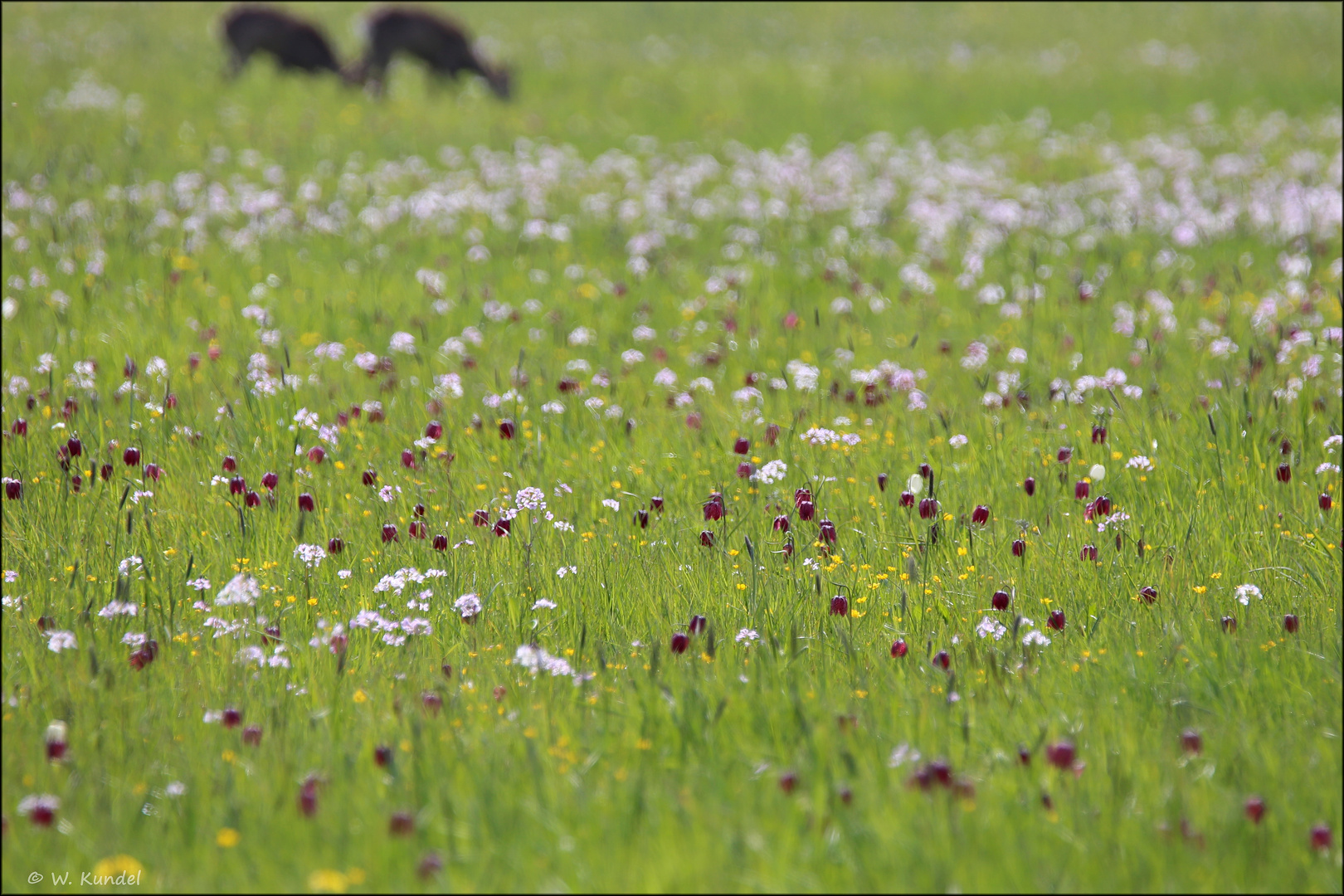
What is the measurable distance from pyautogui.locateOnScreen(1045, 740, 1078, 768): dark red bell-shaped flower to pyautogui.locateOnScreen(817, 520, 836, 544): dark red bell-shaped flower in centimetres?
164

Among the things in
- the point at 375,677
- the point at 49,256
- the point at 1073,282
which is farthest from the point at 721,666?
the point at 49,256

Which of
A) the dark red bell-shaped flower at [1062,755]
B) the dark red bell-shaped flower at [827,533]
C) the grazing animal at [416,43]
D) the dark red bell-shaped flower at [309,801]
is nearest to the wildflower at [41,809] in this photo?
the dark red bell-shaped flower at [309,801]

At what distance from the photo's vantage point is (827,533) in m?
4.29

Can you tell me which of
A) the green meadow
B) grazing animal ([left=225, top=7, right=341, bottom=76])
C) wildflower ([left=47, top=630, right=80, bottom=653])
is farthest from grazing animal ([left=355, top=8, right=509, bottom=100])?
wildflower ([left=47, top=630, right=80, bottom=653])

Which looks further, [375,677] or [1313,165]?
[1313,165]

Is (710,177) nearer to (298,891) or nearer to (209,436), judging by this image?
(209,436)

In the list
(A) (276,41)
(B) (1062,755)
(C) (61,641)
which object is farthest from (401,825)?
(A) (276,41)

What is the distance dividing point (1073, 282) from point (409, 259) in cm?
586

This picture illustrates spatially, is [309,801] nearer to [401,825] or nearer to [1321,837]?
[401,825]

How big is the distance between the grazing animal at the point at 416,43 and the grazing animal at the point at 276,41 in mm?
832

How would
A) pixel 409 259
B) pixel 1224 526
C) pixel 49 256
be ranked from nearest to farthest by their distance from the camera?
pixel 1224 526, pixel 49 256, pixel 409 259

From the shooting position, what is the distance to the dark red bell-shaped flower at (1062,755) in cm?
268

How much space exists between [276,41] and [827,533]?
18118 millimetres

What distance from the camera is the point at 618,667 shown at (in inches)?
136
